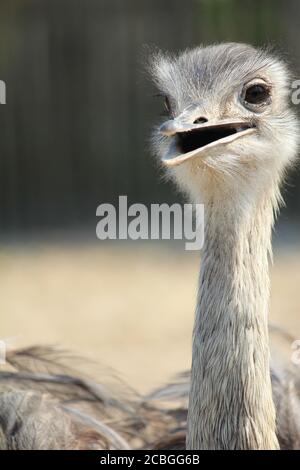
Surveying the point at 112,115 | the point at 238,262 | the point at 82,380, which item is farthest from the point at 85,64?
the point at 238,262

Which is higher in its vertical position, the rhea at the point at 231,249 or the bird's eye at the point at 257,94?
the bird's eye at the point at 257,94

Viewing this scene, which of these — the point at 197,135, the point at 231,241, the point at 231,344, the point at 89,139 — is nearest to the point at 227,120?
the point at 197,135

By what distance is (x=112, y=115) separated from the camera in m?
6.59

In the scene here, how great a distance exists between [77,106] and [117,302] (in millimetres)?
1893

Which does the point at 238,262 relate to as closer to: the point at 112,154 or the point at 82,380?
the point at 82,380

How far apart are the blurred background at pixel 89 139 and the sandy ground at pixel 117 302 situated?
0.01 meters

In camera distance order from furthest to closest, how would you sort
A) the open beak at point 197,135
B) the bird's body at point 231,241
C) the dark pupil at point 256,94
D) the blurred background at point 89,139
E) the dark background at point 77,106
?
the dark background at point 77,106 < the blurred background at point 89,139 < the dark pupil at point 256,94 < the bird's body at point 231,241 < the open beak at point 197,135

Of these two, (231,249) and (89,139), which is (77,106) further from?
(231,249)

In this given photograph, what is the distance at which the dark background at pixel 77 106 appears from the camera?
637 cm

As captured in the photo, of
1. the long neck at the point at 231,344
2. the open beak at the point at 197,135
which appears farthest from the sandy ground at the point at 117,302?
the open beak at the point at 197,135

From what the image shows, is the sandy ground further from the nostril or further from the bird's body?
the nostril

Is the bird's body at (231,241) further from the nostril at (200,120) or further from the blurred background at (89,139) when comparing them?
the blurred background at (89,139)

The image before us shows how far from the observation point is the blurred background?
5.54 meters

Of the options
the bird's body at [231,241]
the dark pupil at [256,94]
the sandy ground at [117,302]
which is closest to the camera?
the bird's body at [231,241]
